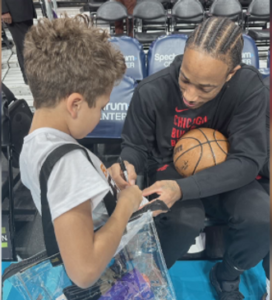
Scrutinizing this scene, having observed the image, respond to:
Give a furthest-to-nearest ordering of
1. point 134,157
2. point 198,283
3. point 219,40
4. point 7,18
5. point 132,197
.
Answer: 1. point 7,18
2. point 198,283
3. point 134,157
4. point 219,40
5. point 132,197

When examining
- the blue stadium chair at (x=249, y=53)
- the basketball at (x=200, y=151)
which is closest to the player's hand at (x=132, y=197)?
the basketball at (x=200, y=151)

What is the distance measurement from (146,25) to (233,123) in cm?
407

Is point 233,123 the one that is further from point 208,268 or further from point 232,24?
point 208,268

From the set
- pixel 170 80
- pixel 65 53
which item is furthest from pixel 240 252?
pixel 65 53

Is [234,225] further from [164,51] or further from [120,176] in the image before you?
[164,51]

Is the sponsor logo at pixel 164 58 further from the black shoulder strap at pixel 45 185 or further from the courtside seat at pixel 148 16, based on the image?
the black shoulder strap at pixel 45 185

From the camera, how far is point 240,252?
4.78 feet

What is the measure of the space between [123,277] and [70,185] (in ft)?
1.47

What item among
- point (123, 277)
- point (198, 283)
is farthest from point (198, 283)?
point (123, 277)

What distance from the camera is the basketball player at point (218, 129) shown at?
134cm

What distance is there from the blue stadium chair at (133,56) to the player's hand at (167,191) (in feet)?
5.16

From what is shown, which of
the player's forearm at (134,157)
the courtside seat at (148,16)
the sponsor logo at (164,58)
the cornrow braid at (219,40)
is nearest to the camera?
the cornrow braid at (219,40)

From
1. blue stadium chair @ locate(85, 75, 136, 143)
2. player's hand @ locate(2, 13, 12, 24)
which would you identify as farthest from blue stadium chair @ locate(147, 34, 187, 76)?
player's hand @ locate(2, 13, 12, 24)

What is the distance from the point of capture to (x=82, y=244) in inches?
32.0
